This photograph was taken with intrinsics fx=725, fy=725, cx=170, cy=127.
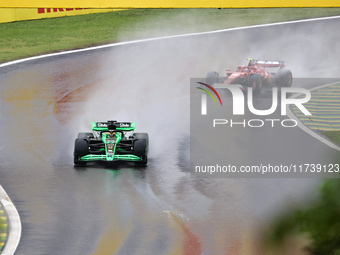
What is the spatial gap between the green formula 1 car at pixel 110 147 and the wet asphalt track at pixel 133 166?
10.3 inches

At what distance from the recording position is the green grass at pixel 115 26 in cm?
3106

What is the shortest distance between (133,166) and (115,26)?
20.1 m

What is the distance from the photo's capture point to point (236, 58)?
99.3 ft

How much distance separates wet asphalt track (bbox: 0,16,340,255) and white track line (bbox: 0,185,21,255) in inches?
5.0

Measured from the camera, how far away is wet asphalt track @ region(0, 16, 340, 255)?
11141 millimetres

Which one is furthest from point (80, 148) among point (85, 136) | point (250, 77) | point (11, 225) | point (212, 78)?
point (250, 77)

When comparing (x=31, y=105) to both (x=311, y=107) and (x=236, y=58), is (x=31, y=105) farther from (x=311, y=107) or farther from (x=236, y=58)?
(x=236, y=58)

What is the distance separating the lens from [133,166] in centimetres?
1558

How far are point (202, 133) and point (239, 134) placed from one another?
38.5 inches

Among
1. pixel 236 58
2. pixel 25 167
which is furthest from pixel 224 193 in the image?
pixel 236 58

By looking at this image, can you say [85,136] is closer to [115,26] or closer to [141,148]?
[141,148]

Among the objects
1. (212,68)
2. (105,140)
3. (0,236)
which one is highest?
(212,68)

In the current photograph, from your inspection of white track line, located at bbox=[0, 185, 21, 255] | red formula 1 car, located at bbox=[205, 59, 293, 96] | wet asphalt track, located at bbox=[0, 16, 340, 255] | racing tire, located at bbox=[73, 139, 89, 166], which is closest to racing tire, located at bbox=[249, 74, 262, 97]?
red formula 1 car, located at bbox=[205, 59, 293, 96]

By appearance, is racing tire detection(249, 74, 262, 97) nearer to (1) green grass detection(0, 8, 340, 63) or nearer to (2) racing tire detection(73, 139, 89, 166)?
(1) green grass detection(0, 8, 340, 63)
